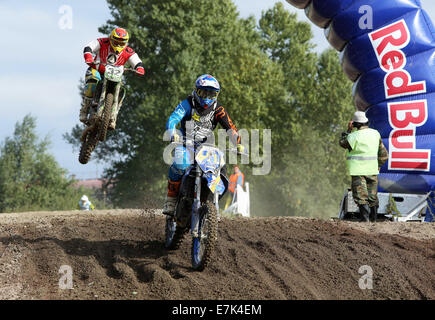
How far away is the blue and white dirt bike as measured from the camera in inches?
265

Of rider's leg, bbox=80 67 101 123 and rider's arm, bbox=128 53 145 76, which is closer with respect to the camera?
rider's arm, bbox=128 53 145 76

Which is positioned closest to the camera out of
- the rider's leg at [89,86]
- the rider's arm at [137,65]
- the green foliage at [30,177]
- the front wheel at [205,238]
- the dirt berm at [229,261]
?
the dirt berm at [229,261]

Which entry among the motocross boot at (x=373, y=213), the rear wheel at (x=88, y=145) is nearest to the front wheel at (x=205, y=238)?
the rear wheel at (x=88, y=145)

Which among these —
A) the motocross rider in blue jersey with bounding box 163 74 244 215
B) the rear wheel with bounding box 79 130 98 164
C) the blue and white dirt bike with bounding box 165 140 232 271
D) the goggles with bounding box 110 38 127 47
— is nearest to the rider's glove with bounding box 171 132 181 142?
the blue and white dirt bike with bounding box 165 140 232 271

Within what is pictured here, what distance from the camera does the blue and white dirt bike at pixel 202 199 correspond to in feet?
22.1

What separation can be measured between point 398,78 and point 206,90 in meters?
6.59

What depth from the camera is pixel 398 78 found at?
12.5 m

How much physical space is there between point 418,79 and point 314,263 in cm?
673

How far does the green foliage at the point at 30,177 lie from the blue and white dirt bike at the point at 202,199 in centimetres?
2698

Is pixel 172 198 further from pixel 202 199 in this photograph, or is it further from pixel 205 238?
pixel 205 238

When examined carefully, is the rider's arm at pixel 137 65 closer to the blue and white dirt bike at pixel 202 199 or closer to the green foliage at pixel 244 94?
the blue and white dirt bike at pixel 202 199

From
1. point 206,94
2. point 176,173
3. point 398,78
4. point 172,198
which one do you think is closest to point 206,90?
point 206,94

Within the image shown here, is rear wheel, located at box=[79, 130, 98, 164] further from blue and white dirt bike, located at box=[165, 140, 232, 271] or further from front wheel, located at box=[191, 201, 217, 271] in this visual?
front wheel, located at box=[191, 201, 217, 271]
